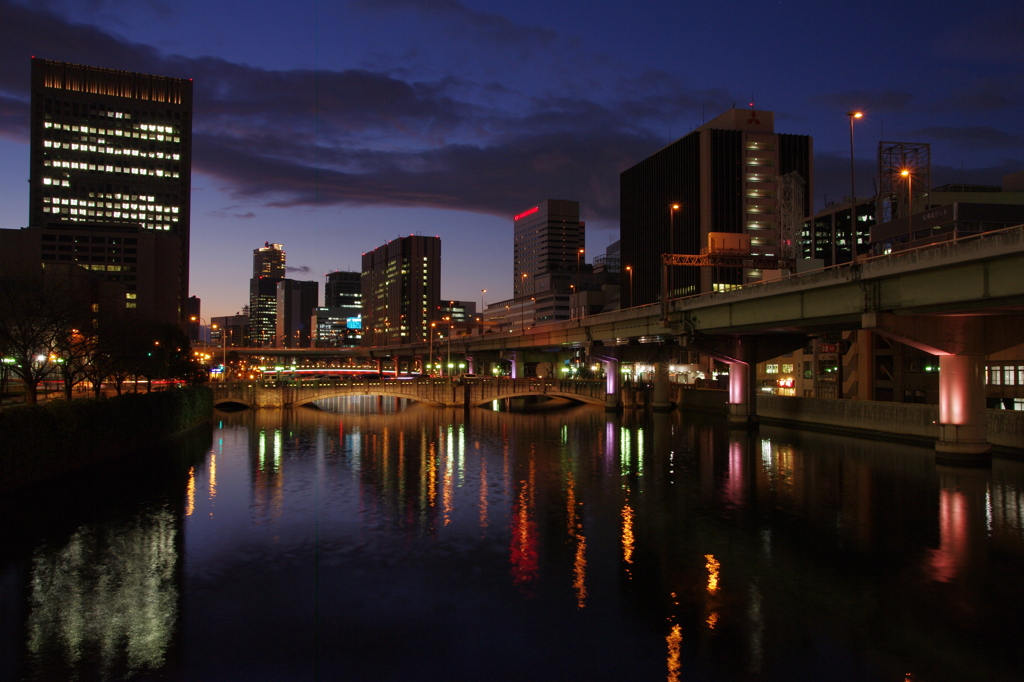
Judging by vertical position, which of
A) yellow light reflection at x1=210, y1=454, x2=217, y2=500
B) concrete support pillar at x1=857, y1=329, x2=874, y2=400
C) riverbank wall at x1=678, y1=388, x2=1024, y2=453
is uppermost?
concrete support pillar at x1=857, y1=329, x2=874, y2=400

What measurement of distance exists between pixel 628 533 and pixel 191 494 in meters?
22.8

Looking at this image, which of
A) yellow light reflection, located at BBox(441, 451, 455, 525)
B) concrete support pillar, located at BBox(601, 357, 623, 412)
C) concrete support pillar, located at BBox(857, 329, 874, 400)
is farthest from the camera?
concrete support pillar, located at BBox(601, 357, 623, 412)

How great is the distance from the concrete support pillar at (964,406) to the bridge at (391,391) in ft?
200

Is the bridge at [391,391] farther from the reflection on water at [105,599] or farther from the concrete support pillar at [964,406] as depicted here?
the reflection on water at [105,599]

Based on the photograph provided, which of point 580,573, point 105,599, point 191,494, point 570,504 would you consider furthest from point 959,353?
point 105,599

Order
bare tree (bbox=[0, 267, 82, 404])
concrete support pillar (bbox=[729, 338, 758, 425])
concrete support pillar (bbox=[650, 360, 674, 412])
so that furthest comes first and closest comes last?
concrete support pillar (bbox=[650, 360, 674, 412]) → concrete support pillar (bbox=[729, 338, 758, 425]) → bare tree (bbox=[0, 267, 82, 404])

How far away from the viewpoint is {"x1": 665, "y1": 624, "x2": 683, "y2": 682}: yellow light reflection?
15.9 meters

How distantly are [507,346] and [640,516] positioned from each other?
80.9 m

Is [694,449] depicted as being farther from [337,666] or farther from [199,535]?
[337,666]

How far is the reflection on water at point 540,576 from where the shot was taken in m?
16.8

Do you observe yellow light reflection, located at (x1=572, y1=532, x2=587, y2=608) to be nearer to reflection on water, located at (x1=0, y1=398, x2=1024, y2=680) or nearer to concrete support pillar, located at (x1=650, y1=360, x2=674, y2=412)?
reflection on water, located at (x1=0, y1=398, x2=1024, y2=680)

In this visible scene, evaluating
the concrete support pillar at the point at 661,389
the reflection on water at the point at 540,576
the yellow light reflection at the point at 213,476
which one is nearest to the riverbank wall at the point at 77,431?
the reflection on water at the point at 540,576

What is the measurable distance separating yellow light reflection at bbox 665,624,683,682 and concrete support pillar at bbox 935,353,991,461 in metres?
32.2

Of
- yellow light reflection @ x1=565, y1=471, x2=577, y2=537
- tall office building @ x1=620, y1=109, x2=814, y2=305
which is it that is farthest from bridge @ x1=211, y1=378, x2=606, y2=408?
tall office building @ x1=620, y1=109, x2=814, y2=305
